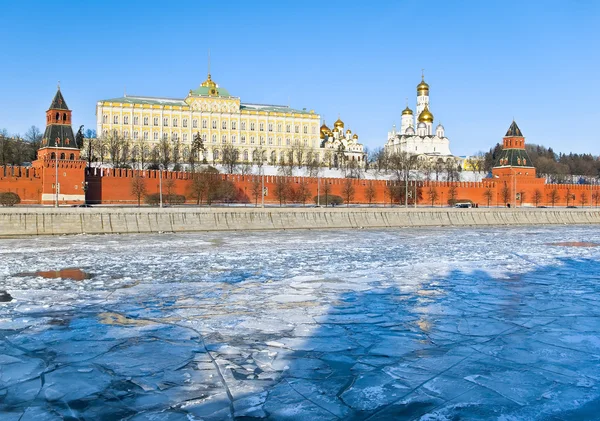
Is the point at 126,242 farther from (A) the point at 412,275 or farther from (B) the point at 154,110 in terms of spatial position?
(B) the point at 154,110

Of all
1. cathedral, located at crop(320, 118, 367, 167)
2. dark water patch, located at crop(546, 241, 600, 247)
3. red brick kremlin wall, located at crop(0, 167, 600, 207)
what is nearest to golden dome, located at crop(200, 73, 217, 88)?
cathedral, located at crop(320, 118, 367, 167)

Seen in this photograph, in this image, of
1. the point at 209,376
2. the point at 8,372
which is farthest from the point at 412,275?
the point at 8,372

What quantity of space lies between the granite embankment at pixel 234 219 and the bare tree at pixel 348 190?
10.3 metres

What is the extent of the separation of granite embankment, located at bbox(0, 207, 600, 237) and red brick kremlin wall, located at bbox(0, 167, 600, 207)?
10.1 meters

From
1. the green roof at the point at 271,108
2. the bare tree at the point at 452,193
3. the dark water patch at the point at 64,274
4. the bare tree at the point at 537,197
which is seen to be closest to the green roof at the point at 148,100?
the green roof at the point at 271,108

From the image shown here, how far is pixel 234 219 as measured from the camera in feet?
99.1

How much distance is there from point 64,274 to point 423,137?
6929 cm

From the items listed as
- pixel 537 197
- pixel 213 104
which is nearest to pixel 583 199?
pixel 537 197

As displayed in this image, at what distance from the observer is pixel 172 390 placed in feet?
19.8

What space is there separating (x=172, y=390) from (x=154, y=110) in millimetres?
66284

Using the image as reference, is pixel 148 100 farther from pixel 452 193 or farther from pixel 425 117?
pixel 452 193

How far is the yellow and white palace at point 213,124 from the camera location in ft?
223

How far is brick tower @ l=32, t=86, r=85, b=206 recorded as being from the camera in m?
35.9

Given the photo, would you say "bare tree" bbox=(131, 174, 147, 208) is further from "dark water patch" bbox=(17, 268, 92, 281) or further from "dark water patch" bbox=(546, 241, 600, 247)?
"dark water patch" bbox=(546, 241, 600, 247)
